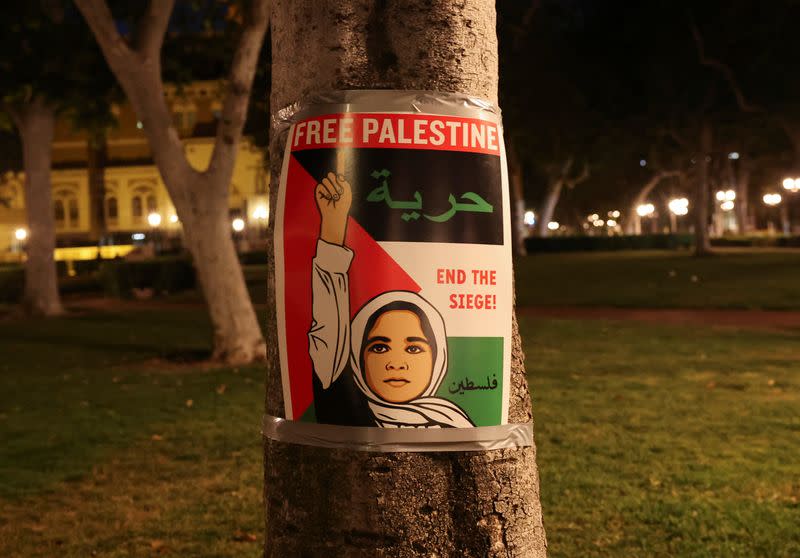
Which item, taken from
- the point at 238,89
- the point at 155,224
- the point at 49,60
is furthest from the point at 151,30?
the point at 155,224

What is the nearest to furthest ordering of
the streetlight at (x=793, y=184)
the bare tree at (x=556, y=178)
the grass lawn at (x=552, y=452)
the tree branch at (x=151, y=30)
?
1. the grass lawn at (x=552, y=452)
2. the tree branch at (x=151, y=30)
3. the streetlight at (x=793, y=184)
4. the bare tree at (x=556, y=178)

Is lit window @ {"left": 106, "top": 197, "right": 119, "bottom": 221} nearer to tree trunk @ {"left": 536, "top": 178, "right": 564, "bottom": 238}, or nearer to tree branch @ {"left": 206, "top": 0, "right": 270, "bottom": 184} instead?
tree trunk @ {"left": 536, "top": 178, "right": 564, "bottom": 238}

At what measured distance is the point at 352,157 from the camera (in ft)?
8.11

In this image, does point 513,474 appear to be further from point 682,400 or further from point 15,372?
point 15,372

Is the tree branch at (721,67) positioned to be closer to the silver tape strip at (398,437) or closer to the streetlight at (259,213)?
the streetlight at (259,213)

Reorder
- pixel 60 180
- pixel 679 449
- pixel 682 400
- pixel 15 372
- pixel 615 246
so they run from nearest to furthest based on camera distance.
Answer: pixel 679 449 → pixel 682 400 → pixel 15 372 → pixel 615 246 → pixel 60 180

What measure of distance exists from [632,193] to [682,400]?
208ft

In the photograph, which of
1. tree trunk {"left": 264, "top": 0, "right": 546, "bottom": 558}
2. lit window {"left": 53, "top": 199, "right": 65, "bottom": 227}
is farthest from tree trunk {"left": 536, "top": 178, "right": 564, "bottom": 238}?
tree trunk {"left": 264, "top": 0, "right": 546, "bottom": 558}

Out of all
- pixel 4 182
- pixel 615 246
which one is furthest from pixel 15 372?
pixel 615 246

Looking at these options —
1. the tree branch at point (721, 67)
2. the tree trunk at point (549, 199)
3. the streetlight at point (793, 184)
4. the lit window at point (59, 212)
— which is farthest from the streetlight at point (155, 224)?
the streetlight at point (793, 184)

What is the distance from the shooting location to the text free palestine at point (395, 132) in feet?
8.13

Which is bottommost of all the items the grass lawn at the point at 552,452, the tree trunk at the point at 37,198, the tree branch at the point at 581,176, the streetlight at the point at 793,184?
the grass lawn at the point at 552,452

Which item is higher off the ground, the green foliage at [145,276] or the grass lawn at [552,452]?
the green foliage at [145,276]

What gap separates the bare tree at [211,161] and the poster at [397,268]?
10.6 metres
